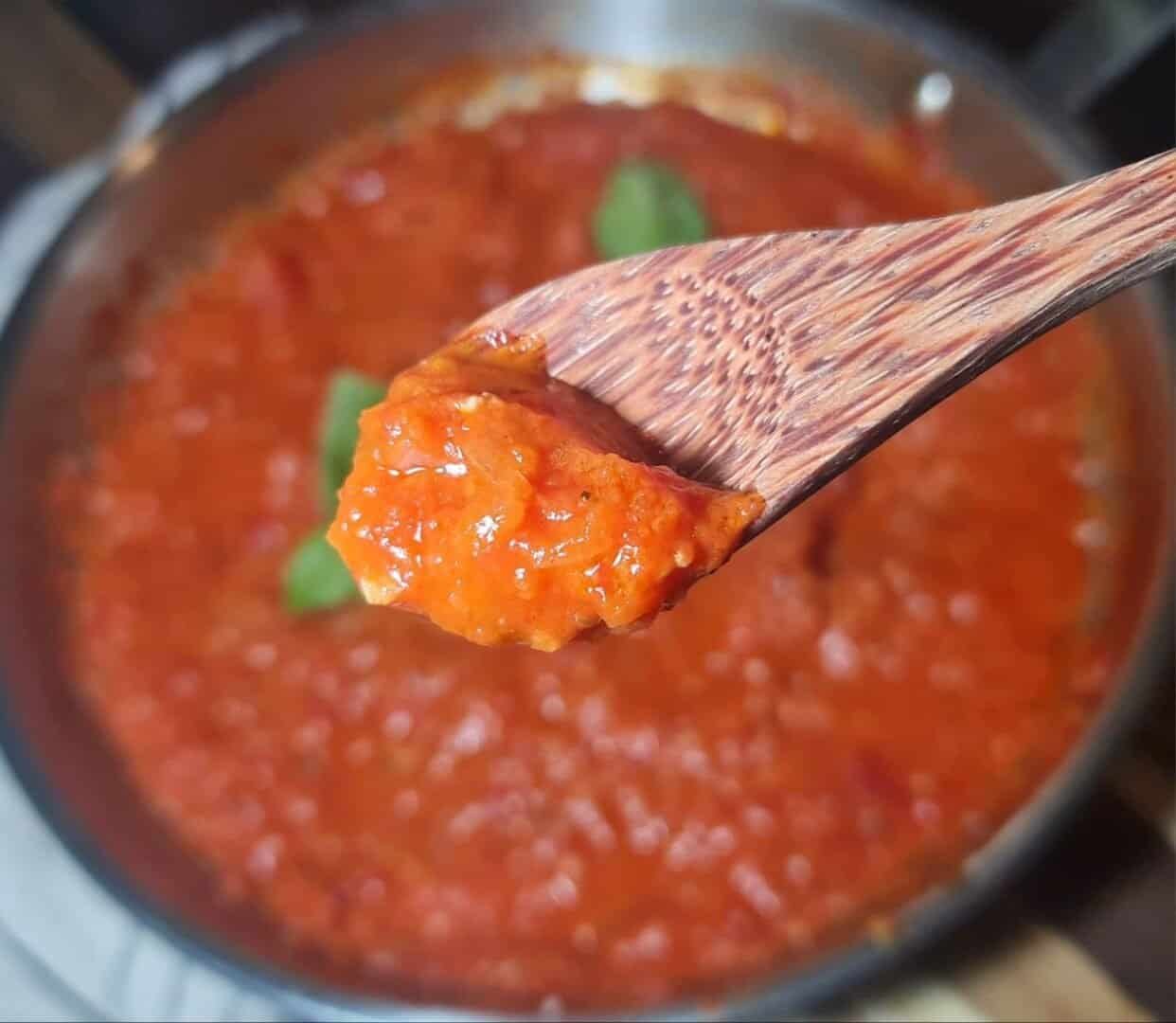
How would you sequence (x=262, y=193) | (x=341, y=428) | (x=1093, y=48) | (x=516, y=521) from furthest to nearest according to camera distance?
(x=262, y=193), (x=1093, y=48), (x=341, y=428), (x=516, y=521)

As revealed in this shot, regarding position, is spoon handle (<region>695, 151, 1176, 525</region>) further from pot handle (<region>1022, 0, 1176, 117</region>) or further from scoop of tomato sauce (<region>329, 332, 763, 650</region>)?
pot handle (<region>1022, 0, 1176, 117</region>)

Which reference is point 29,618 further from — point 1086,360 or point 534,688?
point 1086,360

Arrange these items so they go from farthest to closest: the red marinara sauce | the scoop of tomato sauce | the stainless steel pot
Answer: the red marinara sauce → the stainless steel pot → the scoop of tomato sauce

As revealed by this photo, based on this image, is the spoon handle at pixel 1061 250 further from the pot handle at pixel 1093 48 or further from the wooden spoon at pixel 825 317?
the pot handle at pixel 1093 48

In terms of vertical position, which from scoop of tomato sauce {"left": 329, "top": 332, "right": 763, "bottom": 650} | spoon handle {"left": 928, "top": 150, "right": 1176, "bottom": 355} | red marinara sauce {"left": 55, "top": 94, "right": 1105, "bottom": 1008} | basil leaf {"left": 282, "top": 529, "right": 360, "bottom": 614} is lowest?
red marinara sauce {"left": 55, "top": 94, "right": 1105, "bottom": 1008}

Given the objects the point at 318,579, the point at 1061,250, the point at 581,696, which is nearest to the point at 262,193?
the point at 318,579

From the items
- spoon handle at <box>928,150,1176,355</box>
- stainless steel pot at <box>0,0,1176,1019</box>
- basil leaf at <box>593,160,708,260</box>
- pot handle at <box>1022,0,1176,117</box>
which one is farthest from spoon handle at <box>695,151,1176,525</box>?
pot handle at <box>1022,0,1176,117</box>

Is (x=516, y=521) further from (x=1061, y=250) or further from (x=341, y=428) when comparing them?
(x=341, y=428)
